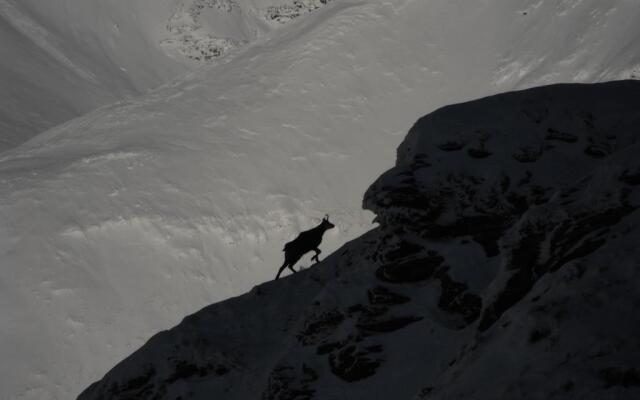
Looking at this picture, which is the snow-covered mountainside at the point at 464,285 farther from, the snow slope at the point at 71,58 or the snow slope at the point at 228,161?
the snow slope at the point at 71,58

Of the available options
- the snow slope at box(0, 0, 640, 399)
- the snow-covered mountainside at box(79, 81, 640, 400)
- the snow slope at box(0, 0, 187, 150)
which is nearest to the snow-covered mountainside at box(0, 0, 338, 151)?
the snow slope at box(0, 0, 187, 150)

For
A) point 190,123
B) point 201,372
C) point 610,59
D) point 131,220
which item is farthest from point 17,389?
point 610,59

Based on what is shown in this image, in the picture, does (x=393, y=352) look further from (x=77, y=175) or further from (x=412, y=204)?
(x=77, y=175)

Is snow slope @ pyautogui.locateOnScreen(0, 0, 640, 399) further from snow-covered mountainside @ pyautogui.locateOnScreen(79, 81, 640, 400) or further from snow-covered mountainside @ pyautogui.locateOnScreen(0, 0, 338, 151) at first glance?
snow-covered mountainside @ pyautogui.locateOnScreen(0, 0, 338, 151)

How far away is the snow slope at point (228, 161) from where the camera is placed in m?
42.5

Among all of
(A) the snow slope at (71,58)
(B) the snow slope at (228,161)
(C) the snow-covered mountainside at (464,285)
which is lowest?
(C) the snow-covered mountainside at (464,285)

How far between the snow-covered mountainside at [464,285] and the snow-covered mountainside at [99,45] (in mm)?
67234

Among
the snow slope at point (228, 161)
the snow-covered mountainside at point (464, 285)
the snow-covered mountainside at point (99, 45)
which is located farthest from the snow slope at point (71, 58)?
the snow-covered mountainside at point (464, 285)

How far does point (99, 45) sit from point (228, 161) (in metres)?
63.2

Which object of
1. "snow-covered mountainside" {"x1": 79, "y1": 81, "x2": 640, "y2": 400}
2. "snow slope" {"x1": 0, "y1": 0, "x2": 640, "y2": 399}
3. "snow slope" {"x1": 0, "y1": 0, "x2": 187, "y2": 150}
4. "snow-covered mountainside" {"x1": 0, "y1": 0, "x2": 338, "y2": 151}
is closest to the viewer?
"snow-covered mountainside" {"x1": 79, "y1": 81, "x2": 640, "y2": 400}

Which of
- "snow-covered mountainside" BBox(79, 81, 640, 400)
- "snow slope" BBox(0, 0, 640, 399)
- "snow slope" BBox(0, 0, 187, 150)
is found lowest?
"snow-covered mountainside" BBox(79, 81, 640, 400)

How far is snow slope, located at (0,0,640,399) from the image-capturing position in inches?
1673

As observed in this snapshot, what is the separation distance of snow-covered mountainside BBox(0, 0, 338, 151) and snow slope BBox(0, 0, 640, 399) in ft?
97.5

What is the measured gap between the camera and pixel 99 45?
4232 inches
